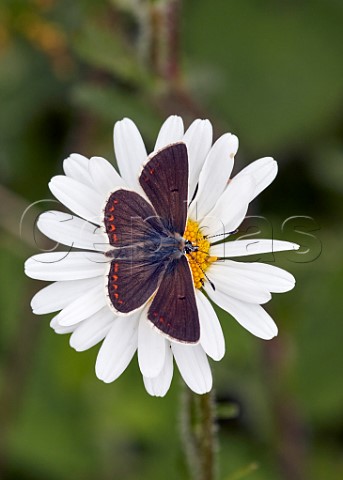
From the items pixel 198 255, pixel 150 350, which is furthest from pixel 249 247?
pixel 150 350

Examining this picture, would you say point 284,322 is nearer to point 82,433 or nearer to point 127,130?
point 82,433

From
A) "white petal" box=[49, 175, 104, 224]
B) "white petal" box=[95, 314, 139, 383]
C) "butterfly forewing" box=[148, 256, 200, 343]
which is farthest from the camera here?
"white petal" box=[49, 175, 104, 224]

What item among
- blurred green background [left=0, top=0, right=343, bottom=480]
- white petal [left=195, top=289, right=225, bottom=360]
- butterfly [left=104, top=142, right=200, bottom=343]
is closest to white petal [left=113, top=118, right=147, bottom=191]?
butterfly [left=104, top=142, right=200, bottom=343]

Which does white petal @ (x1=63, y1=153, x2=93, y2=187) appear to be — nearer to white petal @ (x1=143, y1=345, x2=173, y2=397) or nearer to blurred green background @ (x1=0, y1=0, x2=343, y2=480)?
white petal @ (x1=143, y1=345, x2=173, y2=397)

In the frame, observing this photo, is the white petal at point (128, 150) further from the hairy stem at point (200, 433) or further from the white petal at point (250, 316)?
the hairy stem at point (200, 433)

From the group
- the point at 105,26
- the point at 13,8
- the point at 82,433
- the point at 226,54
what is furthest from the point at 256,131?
the point at 82,433

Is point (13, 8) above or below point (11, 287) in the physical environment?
above
